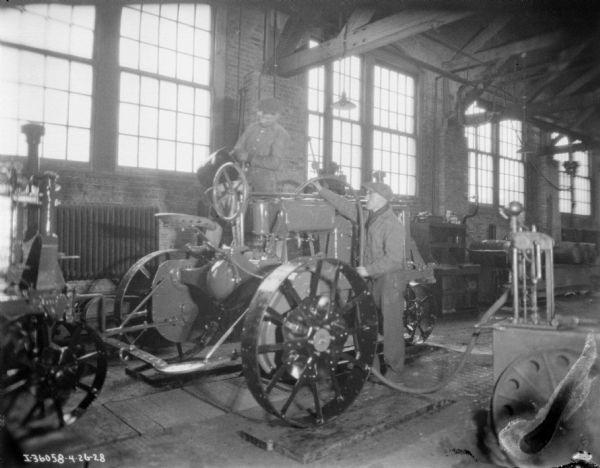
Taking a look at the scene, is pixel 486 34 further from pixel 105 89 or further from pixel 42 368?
pixel 42 368

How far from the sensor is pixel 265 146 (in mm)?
5281

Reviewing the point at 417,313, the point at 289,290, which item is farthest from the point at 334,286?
the point at 417,313

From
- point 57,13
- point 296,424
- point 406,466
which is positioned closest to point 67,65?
point 57,13

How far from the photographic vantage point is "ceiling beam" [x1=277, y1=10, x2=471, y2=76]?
7098 mm

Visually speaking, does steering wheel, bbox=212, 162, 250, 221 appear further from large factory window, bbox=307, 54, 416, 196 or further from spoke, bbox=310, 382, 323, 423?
large factory window, bbox=307, 54, 416, 196

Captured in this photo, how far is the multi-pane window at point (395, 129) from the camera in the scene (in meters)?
11.5

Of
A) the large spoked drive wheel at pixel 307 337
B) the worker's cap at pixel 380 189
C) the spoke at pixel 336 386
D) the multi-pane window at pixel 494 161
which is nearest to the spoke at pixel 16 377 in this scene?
the large spoked drive wheel at pixel 307 337

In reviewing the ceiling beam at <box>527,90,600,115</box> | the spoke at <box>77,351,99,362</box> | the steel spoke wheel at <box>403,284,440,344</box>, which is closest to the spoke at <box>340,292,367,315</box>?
the spoke at <box>77,351,99,362</box>

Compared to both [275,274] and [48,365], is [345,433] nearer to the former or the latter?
[275,274]

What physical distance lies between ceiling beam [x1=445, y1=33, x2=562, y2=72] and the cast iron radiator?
26.0ft

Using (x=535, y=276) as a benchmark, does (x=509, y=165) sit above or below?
above

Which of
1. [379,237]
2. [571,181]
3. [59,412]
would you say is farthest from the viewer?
[571,181]

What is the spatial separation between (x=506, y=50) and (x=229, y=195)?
8787mm

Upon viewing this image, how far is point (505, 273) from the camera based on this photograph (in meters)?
10.9
